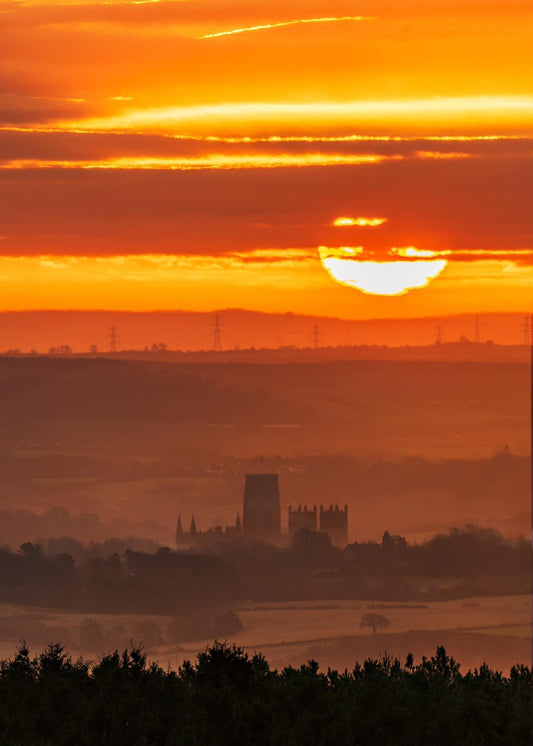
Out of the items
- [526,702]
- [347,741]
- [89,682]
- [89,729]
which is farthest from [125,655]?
[526,702]

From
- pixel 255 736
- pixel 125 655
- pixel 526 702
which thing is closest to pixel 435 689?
pixel 526 702

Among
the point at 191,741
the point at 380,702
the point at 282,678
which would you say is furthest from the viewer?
the point at 282,678

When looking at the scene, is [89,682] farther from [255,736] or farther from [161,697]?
[255,736]

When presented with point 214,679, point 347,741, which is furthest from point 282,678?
point 347,741

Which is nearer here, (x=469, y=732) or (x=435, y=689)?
(x=469, y=732)

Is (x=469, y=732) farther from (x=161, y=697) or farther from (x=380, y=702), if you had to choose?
(x=161, y=697)

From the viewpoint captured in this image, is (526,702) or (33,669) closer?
(526,702)

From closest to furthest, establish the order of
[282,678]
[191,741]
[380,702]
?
[191,741]
[380,702]
[282,678]
